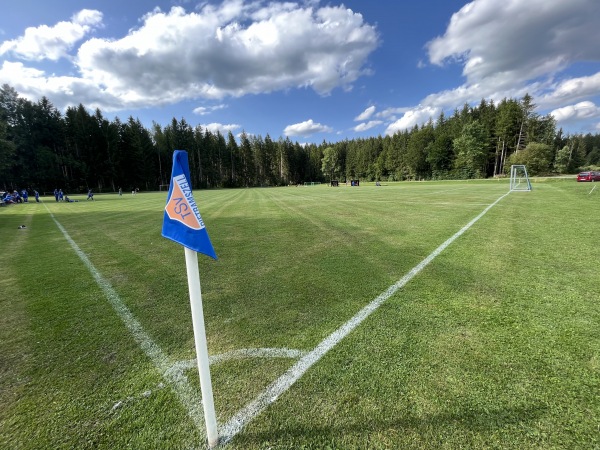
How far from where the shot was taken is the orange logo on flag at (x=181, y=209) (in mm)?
1676

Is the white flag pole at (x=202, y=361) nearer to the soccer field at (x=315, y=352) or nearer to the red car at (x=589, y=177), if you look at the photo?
the soccer field at (x=315, y=352)

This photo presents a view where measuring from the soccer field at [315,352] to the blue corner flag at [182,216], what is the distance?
142 centimetres

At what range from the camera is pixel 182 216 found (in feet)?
5.51

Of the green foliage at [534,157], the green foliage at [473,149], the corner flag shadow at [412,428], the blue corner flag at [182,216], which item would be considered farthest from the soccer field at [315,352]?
the green foliage at [473,149]

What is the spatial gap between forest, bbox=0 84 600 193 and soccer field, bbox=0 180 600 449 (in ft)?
135

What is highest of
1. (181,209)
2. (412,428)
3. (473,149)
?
(473,149)

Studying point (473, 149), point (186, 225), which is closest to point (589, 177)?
point (473, 149)

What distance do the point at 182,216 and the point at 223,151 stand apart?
82.9m

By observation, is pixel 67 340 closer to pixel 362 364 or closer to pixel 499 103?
pixel 362 364

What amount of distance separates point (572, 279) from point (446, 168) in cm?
7300

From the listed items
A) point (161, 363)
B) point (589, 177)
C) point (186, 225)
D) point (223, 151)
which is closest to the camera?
point (186, 225)

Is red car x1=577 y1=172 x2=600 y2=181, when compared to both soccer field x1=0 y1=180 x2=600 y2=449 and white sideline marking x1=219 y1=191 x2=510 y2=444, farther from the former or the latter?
white sideline marking x1=219 y1=191 x2=510 y2=444

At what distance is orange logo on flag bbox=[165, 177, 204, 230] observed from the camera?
168 cm

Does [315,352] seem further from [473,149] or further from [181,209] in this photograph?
[473,149]
